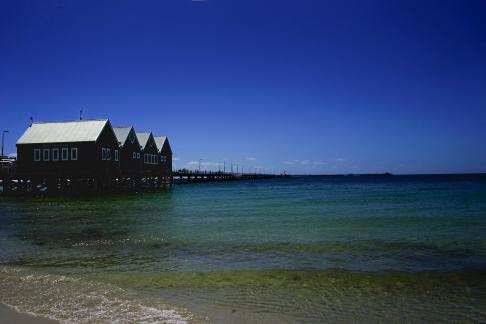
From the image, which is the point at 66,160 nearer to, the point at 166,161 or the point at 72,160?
the point at 72,160

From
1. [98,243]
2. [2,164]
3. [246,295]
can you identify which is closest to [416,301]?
[246,295]

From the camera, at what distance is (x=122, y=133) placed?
180ft

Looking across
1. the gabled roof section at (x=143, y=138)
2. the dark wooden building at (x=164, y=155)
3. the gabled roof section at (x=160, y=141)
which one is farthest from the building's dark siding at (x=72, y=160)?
the gabled roof section at (x=160, y=141)

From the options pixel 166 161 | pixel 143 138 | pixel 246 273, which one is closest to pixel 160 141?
pixel 166 161

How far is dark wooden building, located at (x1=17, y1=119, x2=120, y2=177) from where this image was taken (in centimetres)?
4681

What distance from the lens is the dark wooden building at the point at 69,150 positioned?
46.8 metres

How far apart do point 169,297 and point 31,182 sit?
46.4 m

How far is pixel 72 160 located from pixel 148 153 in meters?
16.8

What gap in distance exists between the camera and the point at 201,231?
59.3 ft

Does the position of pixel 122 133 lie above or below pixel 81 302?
above

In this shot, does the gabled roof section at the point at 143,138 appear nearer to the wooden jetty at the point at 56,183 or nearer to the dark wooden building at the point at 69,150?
the wooden jetty at the point at 56,183

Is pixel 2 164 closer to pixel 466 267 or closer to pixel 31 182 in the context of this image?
pixel 31 182

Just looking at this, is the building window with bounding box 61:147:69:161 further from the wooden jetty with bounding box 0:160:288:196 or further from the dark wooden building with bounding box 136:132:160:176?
the dark wooden building with bounding box 136:132:160:176

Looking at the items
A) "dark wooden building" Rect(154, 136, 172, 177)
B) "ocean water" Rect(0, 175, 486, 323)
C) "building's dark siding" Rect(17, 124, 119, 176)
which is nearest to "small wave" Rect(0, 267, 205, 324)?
"ocean water" Rect(0, 175, 486, 323)
